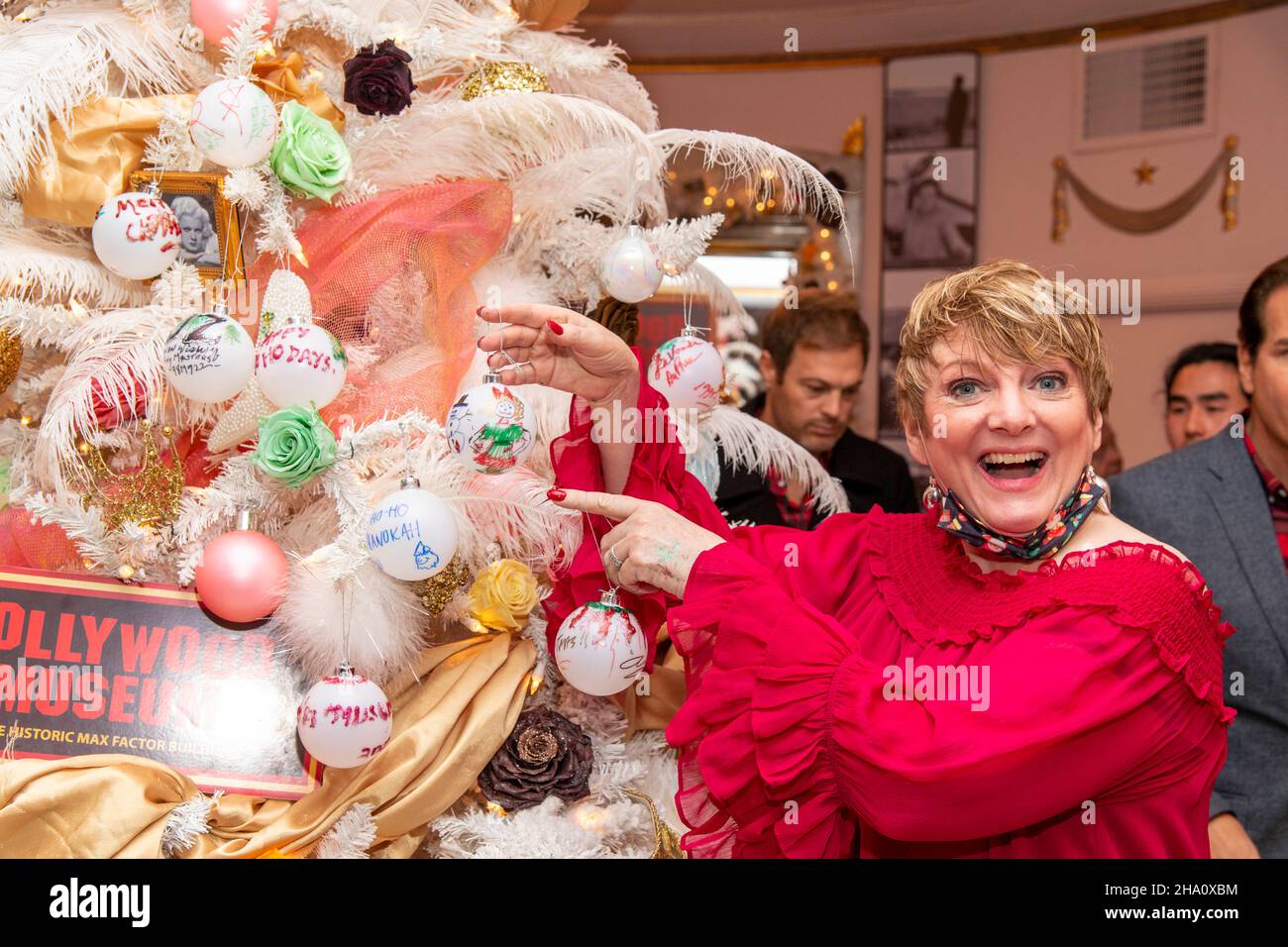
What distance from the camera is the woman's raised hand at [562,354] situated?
1430mm

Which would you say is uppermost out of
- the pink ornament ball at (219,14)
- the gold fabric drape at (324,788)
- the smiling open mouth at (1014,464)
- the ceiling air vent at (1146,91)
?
the ceiling air vent at (1146,91)

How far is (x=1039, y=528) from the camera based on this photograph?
1.37 metres

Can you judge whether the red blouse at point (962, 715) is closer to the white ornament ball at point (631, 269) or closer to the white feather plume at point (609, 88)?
the white ornament ball at point (631, 269)

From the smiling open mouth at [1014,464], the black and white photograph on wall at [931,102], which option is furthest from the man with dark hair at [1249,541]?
the black and white photograph on wall at [931,102]

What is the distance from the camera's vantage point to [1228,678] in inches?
79.0

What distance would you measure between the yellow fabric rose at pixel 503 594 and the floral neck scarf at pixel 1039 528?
1.76 ft

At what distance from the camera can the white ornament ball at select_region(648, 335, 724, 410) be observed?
166 centimetres

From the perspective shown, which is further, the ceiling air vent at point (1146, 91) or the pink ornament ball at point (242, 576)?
the ceiling air vent at point (1146, 91)

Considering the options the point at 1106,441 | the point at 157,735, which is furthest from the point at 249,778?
the point at 1106,441

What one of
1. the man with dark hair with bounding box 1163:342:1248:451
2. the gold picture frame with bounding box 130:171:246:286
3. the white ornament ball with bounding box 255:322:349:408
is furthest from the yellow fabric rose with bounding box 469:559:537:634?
the man with dark hair with bounding box 1163:342:1248:451

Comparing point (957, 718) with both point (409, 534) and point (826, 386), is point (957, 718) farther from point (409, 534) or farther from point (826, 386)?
point (826, 386)

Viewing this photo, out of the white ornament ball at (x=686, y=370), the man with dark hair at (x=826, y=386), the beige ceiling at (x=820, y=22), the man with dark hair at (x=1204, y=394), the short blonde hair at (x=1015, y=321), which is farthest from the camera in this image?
the beige ceiling at (x=820, y=22)
